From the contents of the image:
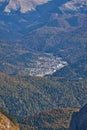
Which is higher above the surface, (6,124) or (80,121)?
(6,124)

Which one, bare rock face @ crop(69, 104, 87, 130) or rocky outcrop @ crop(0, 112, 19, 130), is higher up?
rocky outcrop @ crop(0, 112, 19, 130)

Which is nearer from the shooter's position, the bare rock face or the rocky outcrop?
the rocky outcrop

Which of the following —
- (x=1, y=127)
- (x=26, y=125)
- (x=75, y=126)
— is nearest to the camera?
(x=1, y=127)

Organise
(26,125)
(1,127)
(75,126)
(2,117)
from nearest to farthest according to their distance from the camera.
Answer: (1,127) < (2,117) < (75,126) < (26,125)

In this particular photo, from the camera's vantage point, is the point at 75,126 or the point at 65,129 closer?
the point at 75,126

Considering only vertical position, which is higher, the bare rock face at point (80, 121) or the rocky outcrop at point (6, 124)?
the rocky outcrop at point (6, 124)

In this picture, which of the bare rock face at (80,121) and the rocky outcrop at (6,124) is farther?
the bare rock face at (80,121)

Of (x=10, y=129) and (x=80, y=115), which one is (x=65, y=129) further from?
(x=10, y=129)

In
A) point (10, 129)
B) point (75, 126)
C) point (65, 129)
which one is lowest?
point (65, 129)

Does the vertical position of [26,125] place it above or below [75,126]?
below

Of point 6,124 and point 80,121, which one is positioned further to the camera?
point 80,121

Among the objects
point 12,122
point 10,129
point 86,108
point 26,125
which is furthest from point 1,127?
point 26,125
